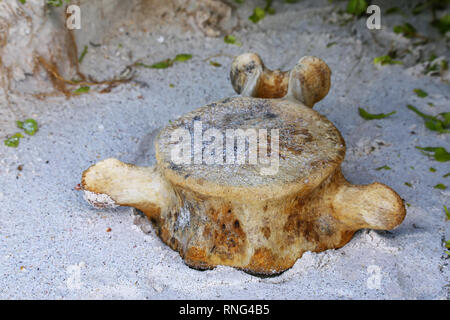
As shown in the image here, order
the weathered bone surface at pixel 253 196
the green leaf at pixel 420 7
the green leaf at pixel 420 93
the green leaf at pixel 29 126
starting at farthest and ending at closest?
the green leaf at pixel 420 7
the green leaf at pixel 420 93
the green leaf at pixel 29 126
the weathered bone surface at pixel 253 196

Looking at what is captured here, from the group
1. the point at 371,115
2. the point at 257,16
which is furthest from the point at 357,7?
the point at 371,115

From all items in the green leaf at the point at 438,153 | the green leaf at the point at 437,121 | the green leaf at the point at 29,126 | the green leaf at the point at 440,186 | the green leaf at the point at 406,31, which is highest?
the green leaf at the point at 406,31

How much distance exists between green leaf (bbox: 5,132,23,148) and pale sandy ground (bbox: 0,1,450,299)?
0.02m

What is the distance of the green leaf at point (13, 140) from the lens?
2.32m

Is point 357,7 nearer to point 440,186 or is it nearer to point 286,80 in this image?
point 286,80

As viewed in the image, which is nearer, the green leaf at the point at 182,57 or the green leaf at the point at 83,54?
the green leaf at the point at 83,54

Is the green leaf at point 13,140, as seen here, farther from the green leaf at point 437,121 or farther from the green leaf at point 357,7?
the green leaf at point 357,7

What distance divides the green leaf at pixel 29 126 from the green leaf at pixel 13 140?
46mm

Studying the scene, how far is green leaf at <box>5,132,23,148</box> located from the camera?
2.32 metres

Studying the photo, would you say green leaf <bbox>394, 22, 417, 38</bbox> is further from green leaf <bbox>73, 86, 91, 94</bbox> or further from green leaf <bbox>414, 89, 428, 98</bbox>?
green leaf <bbox>73, 86, 91, 94</bbox>

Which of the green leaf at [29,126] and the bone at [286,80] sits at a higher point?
the bone at [286,80]

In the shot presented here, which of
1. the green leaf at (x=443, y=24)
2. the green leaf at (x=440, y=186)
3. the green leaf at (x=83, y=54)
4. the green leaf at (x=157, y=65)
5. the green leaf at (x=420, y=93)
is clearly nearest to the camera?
the green leaf at (x=440, y=186)

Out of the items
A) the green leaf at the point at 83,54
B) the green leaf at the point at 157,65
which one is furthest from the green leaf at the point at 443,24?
the green leaf at the point at 83,54

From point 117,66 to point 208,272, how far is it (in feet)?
5.33
